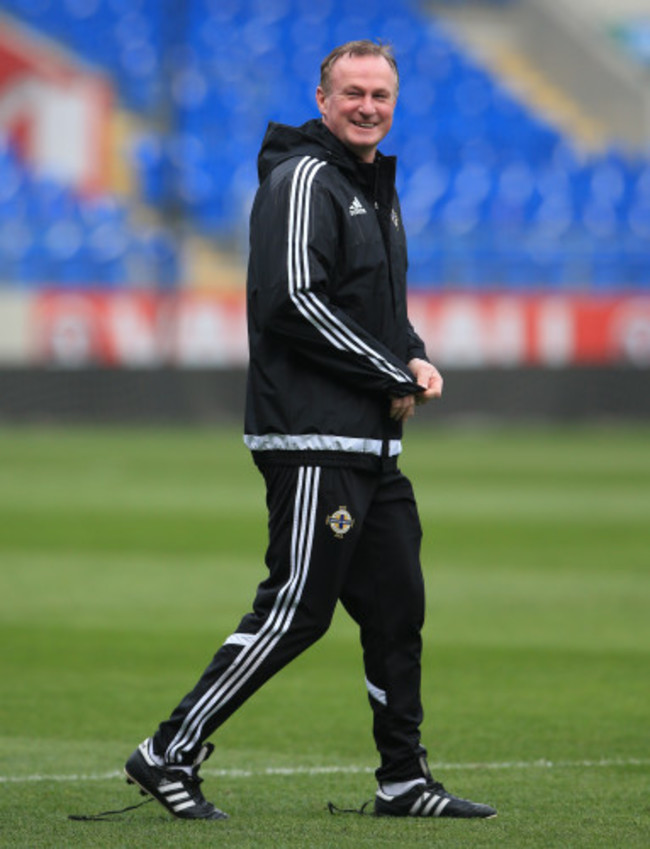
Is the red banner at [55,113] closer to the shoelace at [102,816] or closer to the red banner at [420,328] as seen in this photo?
the red banner at [420,328]

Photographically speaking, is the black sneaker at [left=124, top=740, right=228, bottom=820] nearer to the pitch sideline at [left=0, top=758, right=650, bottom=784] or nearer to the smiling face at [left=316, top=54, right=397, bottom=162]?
the pitch sideline at [left=0, top=758, right=650, bottom=784]

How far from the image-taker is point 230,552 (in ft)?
43.5

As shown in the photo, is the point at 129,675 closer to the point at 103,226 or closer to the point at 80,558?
the point at 80,558

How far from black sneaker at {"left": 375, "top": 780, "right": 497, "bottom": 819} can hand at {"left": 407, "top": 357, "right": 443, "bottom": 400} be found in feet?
3.85

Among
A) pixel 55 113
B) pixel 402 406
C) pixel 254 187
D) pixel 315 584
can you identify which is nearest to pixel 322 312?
pixel 402 406

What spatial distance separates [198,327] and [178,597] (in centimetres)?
1815

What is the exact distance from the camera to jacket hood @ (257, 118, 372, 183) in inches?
205

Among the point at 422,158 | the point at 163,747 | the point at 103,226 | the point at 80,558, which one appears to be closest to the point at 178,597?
the point at 80,558

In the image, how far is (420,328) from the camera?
29.0 meters

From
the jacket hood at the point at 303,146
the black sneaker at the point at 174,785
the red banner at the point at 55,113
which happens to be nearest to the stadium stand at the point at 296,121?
the red banner at the point at 55,113

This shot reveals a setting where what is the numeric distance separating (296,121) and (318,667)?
26633 millimetres

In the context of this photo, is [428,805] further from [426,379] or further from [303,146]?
[303,146]

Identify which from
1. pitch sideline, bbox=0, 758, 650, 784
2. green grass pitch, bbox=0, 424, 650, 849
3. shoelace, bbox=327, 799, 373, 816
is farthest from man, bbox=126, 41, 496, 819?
pitch sideline, bbox=0, 758, 650, 784

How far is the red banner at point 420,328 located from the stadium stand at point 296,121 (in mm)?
468
